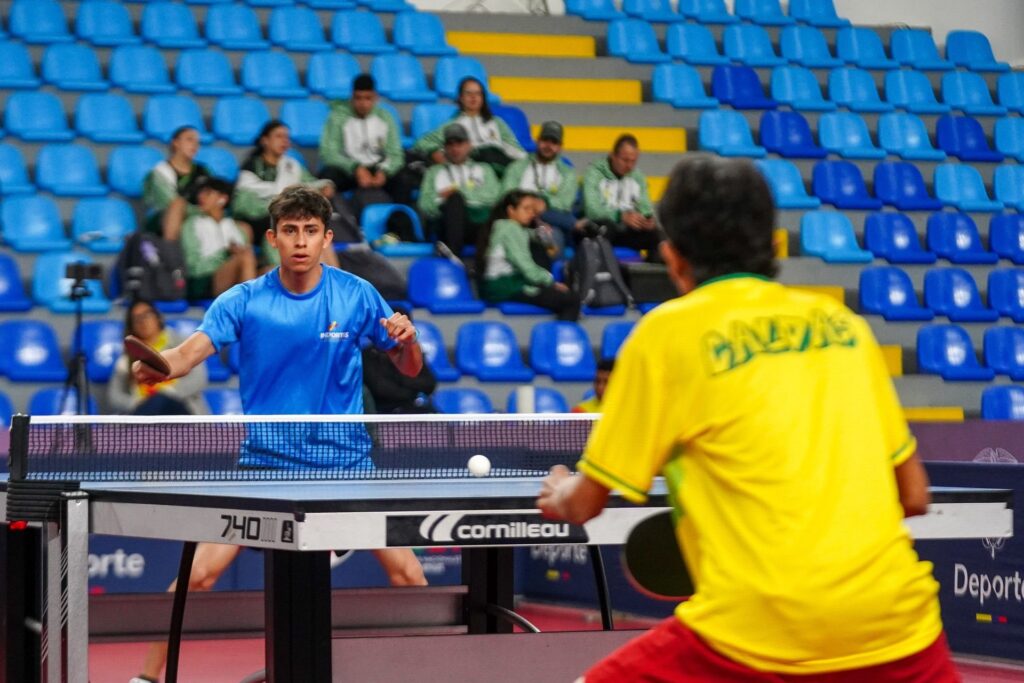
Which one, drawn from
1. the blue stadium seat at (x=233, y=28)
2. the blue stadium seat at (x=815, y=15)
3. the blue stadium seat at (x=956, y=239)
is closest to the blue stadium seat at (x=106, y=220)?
the blue stadium seat at (x=233, y=28)

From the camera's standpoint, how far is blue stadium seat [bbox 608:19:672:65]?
1505 centimetres

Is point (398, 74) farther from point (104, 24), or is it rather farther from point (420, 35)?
point (104, 24)

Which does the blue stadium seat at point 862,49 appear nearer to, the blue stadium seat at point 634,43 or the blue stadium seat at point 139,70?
the blue stadium seat at point 634,43

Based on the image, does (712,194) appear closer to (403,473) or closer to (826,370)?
(826,370)

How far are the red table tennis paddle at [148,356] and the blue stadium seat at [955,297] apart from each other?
33.3 feet

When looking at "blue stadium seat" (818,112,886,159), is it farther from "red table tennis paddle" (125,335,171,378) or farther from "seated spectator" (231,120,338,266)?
"red table tennis paddle" (125,335,171,378)

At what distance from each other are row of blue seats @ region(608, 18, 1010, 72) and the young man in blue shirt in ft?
32.3

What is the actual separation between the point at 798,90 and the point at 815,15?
1561 mm

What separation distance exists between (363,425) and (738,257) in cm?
330

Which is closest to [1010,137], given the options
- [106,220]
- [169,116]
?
[169,116]

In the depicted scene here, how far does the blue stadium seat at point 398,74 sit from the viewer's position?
13.6 m

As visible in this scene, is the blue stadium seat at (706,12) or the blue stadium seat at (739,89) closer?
the blue stadium seat at (739,89)

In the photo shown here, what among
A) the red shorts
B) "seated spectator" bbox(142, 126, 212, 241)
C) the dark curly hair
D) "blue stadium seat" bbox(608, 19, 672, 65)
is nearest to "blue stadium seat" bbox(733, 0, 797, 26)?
"blue stadium seat" bbox(608, 19, 672, 65)

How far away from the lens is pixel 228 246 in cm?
1055
